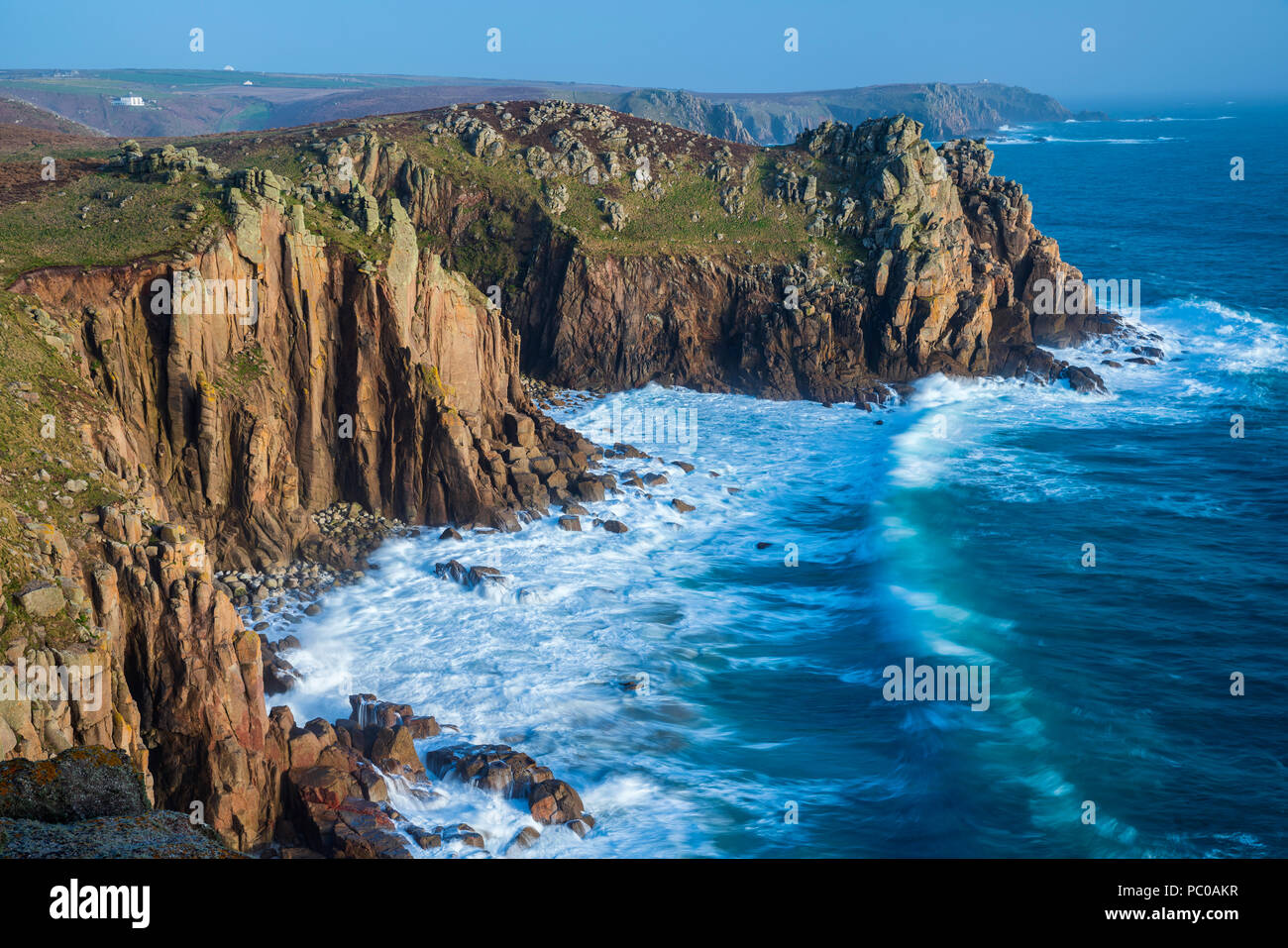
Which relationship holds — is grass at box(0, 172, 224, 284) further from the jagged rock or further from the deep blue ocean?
the jagged rock

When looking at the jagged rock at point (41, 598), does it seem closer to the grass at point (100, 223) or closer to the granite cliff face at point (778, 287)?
the grass at point (100, 223)

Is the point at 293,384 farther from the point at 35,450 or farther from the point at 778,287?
the point at 778,287

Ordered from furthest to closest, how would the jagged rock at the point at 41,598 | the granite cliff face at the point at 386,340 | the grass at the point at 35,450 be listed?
the granite cliff face at the point at 386,340, the grass at the point at 35,450, the jagged rock at the point at 41,598

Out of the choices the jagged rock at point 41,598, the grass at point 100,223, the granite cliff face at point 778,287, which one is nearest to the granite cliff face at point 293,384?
the grass at point 100,223

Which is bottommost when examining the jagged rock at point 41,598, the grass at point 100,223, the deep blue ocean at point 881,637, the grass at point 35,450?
the deep blue ocean at point 881,637

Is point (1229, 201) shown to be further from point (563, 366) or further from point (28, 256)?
point (28, 256)

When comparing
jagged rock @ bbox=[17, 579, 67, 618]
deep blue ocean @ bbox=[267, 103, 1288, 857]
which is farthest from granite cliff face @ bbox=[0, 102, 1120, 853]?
deep blue ocean @ bbox=[267, 103, 1288, 857]
